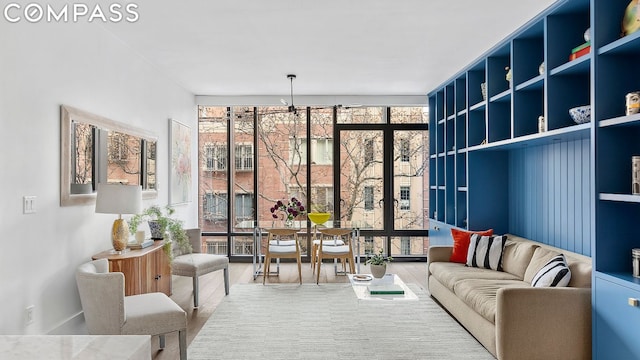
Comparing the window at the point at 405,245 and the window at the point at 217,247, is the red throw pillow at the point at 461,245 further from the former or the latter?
the window at the point at 217,247

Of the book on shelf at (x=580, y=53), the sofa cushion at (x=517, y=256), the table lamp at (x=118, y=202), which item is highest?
the book on shelf at (x=580, y=53)

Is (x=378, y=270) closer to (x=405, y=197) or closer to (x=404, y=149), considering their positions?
(x=405, y=197)

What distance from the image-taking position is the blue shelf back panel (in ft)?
12.7

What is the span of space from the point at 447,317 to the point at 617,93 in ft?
7.96

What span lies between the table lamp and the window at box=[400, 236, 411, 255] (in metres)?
4.55

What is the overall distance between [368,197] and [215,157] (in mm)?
→ 2537

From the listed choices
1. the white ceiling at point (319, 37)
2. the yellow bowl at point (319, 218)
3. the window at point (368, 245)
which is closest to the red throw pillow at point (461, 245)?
the yellow bowl at point (319, 218)

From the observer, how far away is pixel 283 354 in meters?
3.38

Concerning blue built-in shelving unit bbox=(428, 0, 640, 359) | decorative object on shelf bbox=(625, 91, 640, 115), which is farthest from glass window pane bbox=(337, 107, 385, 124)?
decorative object on shelf bbox=(625, 91, 640, 115)

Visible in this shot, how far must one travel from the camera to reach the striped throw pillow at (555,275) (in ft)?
10.5

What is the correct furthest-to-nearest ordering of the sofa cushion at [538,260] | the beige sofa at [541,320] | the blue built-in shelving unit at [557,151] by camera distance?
the sofa cushion at [538,260], the beige sofa at [541,320], the blue built-in shelving unit at [557,151]

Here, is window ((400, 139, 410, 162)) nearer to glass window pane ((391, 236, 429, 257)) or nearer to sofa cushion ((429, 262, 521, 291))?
glass window pane ((391, 236, 429, 257))

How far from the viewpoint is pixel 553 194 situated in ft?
14.3

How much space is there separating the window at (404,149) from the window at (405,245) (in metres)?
1.26
